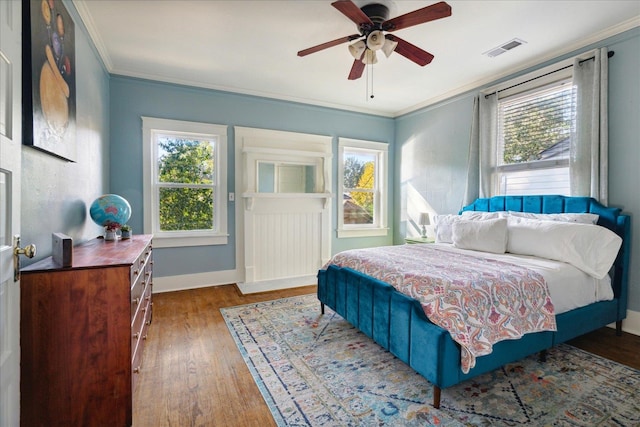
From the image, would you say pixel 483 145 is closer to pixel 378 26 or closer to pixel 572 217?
pixel 572 217

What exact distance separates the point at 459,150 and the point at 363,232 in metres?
1.92

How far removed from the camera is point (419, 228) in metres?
4.72

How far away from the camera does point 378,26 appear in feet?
7.48

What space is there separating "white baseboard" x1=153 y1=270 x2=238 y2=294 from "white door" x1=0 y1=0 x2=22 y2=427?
269cm

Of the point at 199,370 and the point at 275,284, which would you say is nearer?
the point at 199,370

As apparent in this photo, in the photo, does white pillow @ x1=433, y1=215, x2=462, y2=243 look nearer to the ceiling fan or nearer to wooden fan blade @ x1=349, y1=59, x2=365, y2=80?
the ceiling fan

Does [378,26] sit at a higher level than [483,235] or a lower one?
higher

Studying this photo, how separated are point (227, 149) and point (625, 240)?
4.27 meters

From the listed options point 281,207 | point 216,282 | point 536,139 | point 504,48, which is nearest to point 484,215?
point 536,139

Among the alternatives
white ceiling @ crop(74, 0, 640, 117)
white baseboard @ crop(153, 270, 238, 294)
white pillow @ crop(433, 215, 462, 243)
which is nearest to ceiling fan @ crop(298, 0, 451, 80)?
white ceiling @ crop(74, 0, 640, 117)

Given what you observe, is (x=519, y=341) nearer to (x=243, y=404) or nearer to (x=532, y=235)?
(x=532, y=235)

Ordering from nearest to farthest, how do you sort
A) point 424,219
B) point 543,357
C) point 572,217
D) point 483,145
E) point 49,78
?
point 49,78
point 543,357
point 572,217
point 483,145
point 424,219

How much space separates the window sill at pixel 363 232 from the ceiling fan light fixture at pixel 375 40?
2.95m

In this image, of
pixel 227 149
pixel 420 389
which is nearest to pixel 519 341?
pixel 420 389
